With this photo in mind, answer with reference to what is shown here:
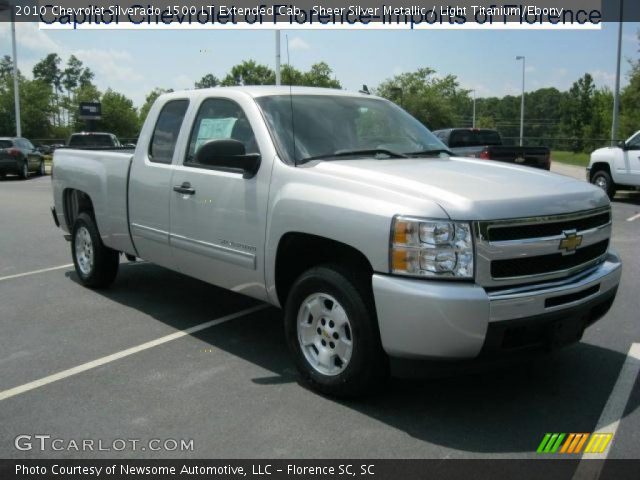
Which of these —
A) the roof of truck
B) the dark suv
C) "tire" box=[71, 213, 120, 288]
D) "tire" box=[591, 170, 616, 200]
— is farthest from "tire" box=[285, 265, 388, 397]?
the dark suv

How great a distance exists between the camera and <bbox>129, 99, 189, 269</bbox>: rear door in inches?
218

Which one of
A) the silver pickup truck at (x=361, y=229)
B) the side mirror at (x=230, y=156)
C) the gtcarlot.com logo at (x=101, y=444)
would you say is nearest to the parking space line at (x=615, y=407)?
the silver pickup truck at (x=361, y=229)

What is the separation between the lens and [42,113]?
7044 cm

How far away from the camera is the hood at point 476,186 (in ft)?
12.0

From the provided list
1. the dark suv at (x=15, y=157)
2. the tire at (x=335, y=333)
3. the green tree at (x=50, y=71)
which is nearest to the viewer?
the tire at (x=335, y=333)

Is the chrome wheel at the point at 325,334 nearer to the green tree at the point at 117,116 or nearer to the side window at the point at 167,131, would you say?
the side window at the point at 167,131

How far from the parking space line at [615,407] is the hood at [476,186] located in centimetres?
119

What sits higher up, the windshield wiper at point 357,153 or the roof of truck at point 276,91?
the roof of truck at point 276,91

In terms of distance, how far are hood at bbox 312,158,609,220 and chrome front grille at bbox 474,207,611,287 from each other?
0.21 feet

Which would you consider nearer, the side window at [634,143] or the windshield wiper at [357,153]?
the windshield wiper at [357,153]

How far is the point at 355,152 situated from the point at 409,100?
5538cm

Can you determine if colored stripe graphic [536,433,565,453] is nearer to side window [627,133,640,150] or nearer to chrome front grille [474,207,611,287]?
chrome front grille [474,207,611,287]

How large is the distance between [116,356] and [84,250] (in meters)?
2.47

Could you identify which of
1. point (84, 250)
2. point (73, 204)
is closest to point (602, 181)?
point (73, 204)
